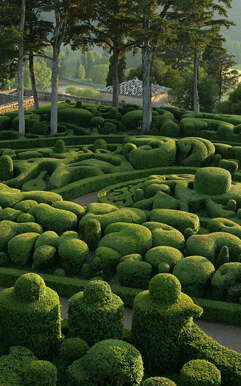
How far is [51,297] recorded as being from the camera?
1047 cm

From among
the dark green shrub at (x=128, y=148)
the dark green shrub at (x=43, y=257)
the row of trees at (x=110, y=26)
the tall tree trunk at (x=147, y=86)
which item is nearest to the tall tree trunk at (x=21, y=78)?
the row of trees at (x=110, y=26)

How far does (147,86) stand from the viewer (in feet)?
114

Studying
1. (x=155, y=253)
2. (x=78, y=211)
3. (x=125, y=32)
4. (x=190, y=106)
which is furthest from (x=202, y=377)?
(x=190, y=106)

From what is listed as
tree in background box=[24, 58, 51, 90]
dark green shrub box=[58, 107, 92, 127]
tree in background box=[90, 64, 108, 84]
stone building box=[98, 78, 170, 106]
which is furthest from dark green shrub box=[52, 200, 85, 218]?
tree in background box=[90, 64, 108, 84]

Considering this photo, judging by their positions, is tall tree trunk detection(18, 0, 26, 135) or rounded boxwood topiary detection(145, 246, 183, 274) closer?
rounded boxwood topiary detection(145, 246, 183, 274)

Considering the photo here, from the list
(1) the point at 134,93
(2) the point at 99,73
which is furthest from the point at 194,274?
(2) the point at 99,73

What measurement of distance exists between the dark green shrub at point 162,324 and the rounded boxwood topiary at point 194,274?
10.3 ft

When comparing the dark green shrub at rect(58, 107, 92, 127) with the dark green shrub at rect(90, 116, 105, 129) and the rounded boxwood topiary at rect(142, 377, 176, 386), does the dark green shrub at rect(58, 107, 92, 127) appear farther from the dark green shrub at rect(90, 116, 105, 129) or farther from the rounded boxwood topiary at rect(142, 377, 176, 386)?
the rounded boxwood topiary at rect(142, 377, 176, 386)

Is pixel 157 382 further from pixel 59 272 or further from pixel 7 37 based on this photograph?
pixel 7 37

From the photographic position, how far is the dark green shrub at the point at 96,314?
1009 cm

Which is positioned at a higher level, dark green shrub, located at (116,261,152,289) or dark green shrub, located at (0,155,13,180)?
dark green shrub, located at (0,155,13,180)

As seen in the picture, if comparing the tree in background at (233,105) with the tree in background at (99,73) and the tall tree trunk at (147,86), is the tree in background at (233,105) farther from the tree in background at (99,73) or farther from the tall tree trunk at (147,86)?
the tree in background at (99,73)

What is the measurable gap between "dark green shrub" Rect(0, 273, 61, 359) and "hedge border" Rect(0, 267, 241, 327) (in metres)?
3.74

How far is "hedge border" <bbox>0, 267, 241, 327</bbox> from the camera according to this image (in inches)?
512
